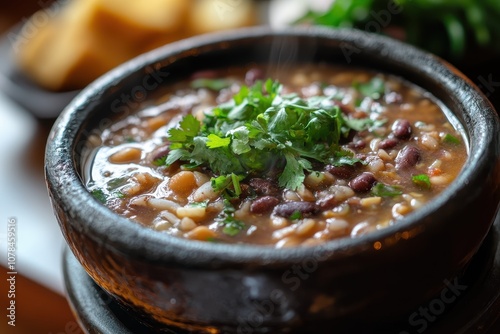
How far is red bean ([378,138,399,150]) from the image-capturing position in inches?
86.1

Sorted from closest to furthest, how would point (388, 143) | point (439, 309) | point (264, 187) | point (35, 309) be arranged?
point (439, 309) → point (264, 187) → point (388, 143) → point (35, 309)

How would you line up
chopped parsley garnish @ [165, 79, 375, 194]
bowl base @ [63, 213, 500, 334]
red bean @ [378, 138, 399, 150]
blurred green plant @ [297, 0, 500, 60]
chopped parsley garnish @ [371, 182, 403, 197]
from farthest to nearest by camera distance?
blurred green plant @ [297, 0, 500, 60] < red bean @ [378, 138, 399, 150] < chopped parsley garnish @ [165, 79, 375, 194] < chopped parsley garnish @ [371, 182, 403, 197] < bowl base @ [63, 213, 500, 334]

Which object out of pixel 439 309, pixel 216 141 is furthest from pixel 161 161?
pixel 439 309

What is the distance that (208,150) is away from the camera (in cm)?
214

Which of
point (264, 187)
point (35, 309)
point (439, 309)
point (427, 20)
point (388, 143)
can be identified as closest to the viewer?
point (439, 309)

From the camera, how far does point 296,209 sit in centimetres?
192

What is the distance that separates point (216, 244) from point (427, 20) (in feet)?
8.84

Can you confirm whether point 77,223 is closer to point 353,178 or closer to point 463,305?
point 353,178

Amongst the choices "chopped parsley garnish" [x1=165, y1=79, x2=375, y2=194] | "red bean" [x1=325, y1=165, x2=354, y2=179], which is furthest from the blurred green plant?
"red bean" [x1=325, y1=165, x2=354, y2=179]

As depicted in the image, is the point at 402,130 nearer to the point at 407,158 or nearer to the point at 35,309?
the point at 407,158

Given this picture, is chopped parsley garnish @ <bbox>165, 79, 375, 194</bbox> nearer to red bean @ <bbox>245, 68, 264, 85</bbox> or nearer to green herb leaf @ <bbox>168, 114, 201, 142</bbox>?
green herb leaf @ <bbox>168, 114, 201, 142</bbox>

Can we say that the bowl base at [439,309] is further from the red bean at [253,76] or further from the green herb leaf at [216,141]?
the red bean at [253,76]

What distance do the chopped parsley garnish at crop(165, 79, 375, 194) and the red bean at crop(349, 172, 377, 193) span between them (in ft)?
0.33

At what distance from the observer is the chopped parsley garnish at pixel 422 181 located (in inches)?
78.1
